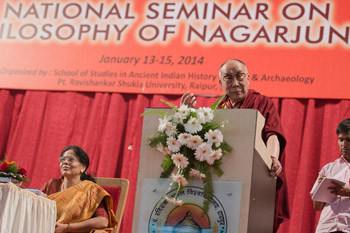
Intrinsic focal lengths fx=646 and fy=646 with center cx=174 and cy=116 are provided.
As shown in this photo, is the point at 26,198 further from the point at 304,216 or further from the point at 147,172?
the point at 304,216

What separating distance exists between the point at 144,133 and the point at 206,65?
2.31 metres

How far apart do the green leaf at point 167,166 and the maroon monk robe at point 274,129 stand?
0.48m

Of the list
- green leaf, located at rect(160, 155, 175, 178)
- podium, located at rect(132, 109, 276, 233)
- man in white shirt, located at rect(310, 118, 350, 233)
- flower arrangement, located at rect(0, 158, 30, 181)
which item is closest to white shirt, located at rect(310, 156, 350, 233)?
man in white shirt, located at rect(310, 118, 350, 233)

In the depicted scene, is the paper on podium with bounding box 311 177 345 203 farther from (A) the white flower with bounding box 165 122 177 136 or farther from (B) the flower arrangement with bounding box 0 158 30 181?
(B) the flower arrangement with bounding box 0 158 30 181

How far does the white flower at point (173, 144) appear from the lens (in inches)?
86.7

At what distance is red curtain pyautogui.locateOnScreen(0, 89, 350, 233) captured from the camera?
422 cm

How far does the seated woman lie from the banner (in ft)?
4.09

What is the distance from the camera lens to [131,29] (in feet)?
15.8

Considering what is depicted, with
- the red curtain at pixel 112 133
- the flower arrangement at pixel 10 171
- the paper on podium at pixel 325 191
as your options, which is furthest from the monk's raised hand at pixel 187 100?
the red curtain at pixel 112 133

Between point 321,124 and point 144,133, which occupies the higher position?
point 321,124

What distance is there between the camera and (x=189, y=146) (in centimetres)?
220

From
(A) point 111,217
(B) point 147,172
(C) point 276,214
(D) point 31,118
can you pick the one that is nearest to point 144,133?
(B) point 147,172

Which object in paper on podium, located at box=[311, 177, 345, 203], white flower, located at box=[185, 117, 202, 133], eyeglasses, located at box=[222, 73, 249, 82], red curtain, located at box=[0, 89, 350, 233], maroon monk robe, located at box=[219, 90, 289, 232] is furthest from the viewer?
red curtain, located at box=[0, 89, 350, 233]

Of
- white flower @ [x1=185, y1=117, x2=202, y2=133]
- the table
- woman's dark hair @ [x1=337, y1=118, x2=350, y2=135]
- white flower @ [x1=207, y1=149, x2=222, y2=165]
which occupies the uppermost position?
woman's dark hair @ [x1=337, y1=118, x2=350, y2=135]
